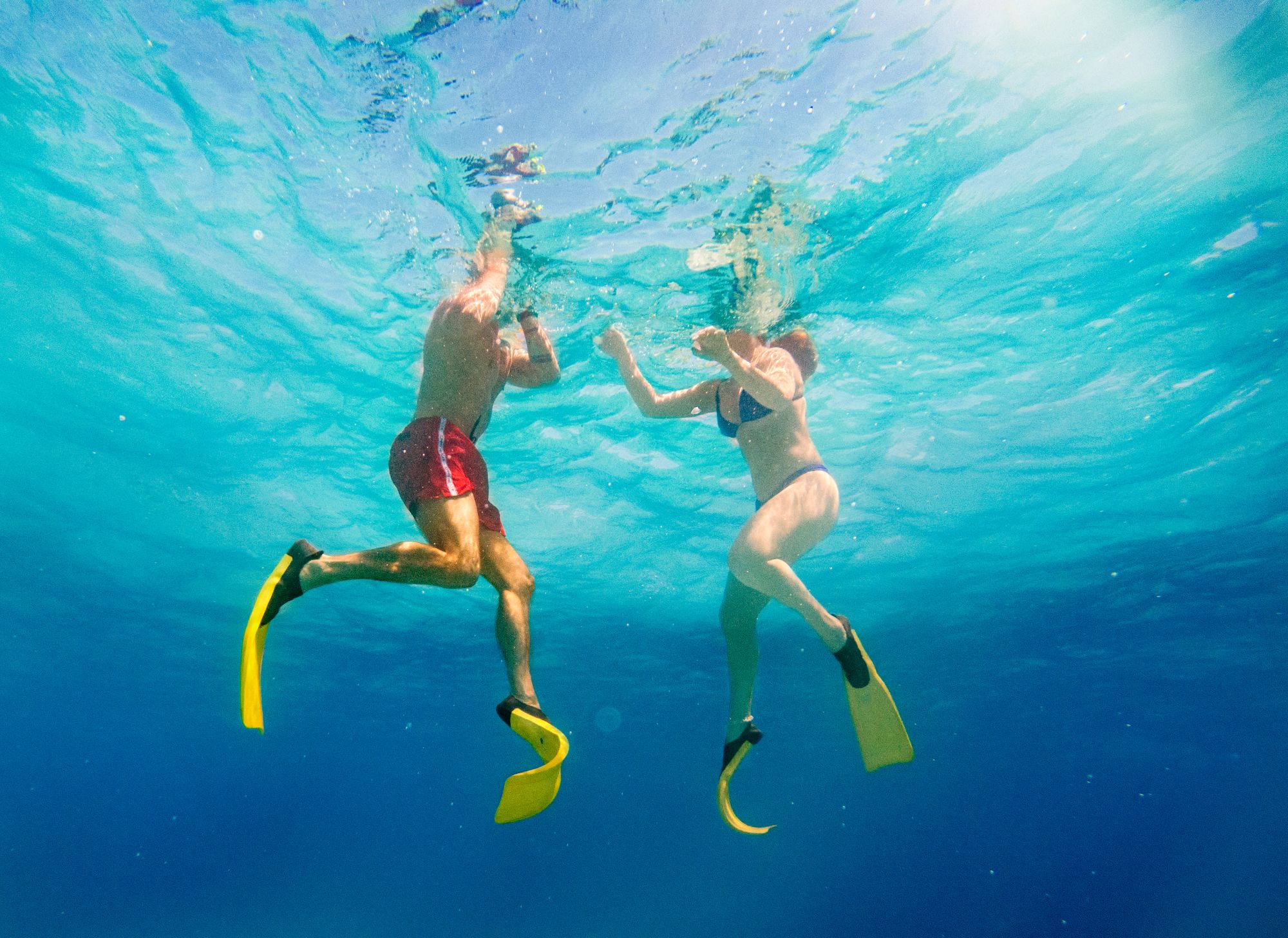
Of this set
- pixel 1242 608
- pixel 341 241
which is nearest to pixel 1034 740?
pixel 1242 608

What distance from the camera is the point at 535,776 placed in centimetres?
392

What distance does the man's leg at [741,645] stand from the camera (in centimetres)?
606

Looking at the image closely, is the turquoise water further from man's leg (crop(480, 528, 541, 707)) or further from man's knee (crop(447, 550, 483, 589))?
man's knee (crop(447, 550, 483, 589))

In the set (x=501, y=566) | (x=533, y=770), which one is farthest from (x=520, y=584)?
(x=533, y=770)

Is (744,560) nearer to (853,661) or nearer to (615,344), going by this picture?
(853,661)

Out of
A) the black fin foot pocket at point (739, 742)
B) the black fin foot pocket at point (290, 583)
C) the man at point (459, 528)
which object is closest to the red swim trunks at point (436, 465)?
the man at point (459, 528)

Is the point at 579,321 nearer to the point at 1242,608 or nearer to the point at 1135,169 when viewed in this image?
the point at 1135,169

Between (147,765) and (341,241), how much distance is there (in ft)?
249

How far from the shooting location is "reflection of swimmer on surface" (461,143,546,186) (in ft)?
23.6

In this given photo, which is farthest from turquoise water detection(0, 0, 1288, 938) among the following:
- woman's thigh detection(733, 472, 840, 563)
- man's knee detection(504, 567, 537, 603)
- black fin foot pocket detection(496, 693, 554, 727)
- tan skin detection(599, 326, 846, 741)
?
black fin foot pocket detection(496, 693, 554, 727)

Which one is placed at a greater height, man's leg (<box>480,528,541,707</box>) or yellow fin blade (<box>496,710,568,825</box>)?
man's leg (<box>480,528,541,707</box>)

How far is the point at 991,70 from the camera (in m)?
6.78

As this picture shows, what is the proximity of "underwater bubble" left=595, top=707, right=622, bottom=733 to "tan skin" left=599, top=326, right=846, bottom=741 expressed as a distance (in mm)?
34172

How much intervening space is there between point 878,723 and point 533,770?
3.15 m
